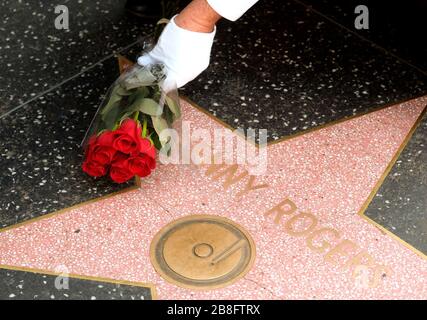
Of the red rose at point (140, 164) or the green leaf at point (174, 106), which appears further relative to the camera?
the green leaf at point (174, 106)

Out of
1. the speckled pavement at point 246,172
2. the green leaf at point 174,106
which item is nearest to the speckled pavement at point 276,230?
the speckled pavement at point 246,172

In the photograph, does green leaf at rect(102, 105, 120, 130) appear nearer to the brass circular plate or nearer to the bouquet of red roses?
the bouquet of red roses

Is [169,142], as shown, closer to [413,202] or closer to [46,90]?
[46,90]

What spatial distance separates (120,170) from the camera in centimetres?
145

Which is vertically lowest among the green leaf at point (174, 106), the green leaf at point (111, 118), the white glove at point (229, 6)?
the green leaf at point (174, 106)

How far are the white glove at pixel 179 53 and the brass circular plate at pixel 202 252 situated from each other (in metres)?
0.29

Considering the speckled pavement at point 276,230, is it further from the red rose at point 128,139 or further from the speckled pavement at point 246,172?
the red rose at point 128,139

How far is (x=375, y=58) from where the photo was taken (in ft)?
6.22

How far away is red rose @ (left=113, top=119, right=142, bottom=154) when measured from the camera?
→ 1418mm

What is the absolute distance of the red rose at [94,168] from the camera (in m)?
1.46

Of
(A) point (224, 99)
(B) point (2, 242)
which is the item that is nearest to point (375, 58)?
(A) point (224, 99)

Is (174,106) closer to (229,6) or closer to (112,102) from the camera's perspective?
(112,102)

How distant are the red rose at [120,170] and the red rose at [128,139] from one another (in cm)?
2

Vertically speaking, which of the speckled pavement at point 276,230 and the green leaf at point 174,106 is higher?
the green leaf at point 174,106
